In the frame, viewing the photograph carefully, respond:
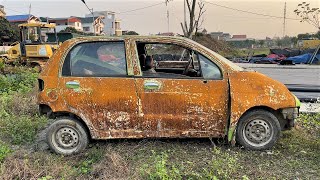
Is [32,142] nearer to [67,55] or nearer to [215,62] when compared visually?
[67,55]

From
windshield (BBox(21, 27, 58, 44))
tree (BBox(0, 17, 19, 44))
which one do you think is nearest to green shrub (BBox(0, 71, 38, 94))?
windshield (BBox(21, 27, 58, 44))

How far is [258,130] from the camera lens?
476 centimetres

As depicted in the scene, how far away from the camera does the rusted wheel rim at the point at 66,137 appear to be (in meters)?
4.82

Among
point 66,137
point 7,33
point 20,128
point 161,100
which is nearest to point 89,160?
point 66,137

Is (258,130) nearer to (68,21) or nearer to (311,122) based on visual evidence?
(311,122)

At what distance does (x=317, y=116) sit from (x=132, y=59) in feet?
13.4

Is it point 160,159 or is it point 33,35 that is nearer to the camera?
point 160,159

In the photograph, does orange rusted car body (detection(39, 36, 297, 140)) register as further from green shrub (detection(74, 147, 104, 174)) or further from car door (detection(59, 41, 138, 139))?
green shrub (detection(74, 147, 104, 174))

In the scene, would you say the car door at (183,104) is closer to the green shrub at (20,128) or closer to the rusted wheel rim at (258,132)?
the rusted wheel rim at (258,132)

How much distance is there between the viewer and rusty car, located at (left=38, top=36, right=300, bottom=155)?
4645mm

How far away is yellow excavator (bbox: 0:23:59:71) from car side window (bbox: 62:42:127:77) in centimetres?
1381

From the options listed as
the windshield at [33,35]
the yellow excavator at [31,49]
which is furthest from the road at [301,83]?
the windshield at [33,35]

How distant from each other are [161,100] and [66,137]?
5.14 ft

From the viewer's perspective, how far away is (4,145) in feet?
16.6
